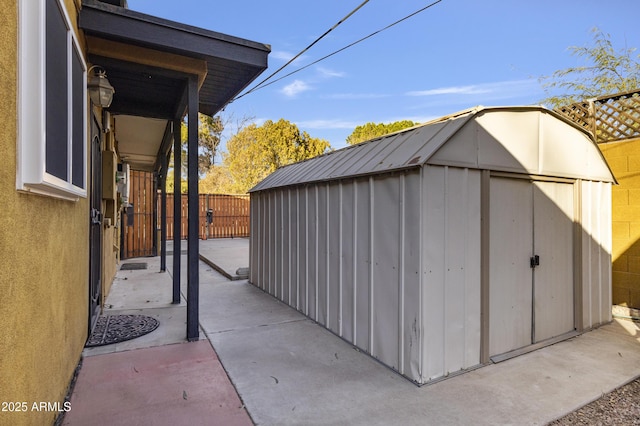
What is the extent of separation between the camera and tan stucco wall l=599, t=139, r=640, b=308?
468cm

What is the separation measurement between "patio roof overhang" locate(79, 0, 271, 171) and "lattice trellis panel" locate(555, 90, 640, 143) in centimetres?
470

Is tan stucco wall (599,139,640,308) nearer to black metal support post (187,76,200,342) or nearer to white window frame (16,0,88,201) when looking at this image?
black metal support post (187,76,200,342)

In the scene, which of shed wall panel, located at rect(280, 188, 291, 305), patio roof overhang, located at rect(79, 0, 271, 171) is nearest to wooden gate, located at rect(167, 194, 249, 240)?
shed wall panel, located at rect(280, 188, 291, 305)

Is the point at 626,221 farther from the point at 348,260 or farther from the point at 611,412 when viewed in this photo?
the point at 348,260

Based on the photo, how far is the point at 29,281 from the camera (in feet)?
5.40

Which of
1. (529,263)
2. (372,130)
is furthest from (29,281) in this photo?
(372,130)

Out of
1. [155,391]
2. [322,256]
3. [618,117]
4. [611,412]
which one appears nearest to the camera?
[611,412]

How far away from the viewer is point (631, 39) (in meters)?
7.31

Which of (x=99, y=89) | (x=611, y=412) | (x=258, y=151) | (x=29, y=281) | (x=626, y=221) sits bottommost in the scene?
(x=611, y=412)

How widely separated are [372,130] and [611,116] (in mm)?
17626

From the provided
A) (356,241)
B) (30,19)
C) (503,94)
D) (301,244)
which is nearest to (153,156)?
(301,244)

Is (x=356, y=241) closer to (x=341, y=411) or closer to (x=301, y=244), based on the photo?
(x=301, y=244)

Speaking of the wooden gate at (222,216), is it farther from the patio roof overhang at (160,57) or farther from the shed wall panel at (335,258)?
the shed wall panel at (335,258)

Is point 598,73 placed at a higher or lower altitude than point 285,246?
higher
